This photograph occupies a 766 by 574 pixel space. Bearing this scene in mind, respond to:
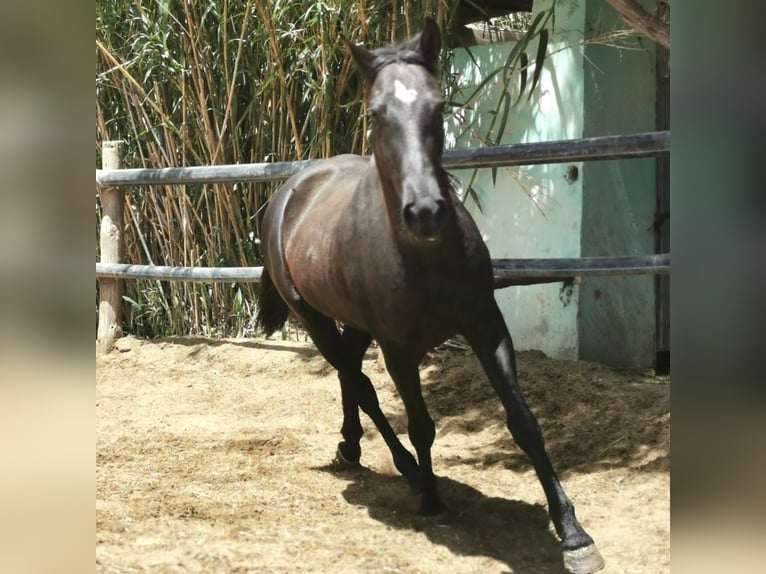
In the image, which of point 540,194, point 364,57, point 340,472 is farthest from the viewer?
point 540,194

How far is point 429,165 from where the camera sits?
9.24 feet

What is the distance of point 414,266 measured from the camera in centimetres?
315

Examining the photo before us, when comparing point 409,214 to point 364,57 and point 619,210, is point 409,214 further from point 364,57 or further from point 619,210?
point 619,210

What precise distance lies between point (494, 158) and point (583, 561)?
2696 millimetres

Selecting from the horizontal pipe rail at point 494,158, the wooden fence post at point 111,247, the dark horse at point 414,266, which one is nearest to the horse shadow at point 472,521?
the dark horse at point 414,266

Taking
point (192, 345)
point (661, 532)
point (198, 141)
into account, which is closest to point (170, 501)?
point (661, 532)

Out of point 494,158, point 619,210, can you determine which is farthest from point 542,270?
point 619,210

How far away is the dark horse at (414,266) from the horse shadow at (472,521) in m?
0.11

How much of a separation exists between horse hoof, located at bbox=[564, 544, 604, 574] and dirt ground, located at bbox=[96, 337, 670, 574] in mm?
75

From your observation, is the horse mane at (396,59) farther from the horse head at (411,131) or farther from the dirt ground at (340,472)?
the dirt ground at (340,472)

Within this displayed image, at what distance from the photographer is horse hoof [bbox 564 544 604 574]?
2807mm
